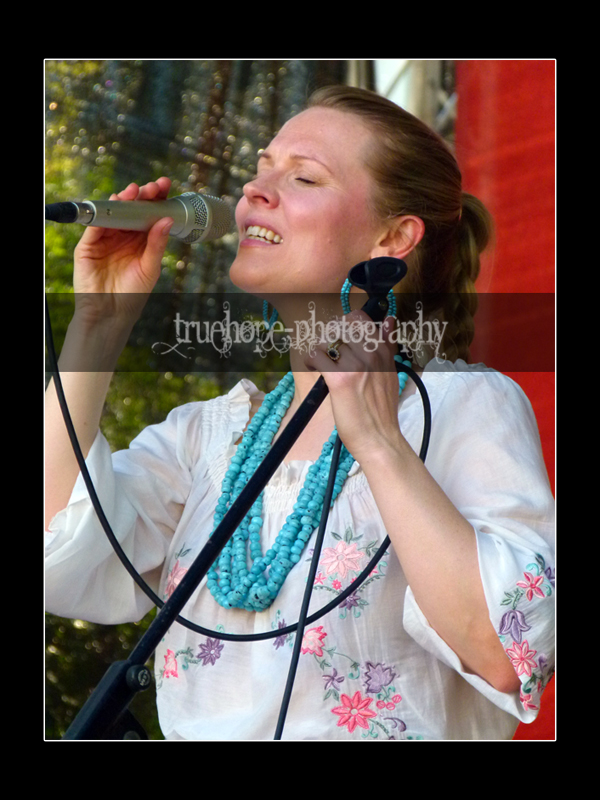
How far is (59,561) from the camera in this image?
1137 mm

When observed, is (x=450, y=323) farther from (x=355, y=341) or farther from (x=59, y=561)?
(x=59, y=561)

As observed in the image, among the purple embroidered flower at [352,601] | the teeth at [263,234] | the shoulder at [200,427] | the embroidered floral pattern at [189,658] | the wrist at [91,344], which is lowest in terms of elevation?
the embroidered floral pattern at [189,658]

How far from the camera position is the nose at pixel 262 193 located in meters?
1.13

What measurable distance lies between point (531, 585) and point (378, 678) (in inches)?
9.3

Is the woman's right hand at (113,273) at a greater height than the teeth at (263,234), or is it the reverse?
the teeth at (263,234)

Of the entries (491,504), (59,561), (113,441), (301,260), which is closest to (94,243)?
(301,260)

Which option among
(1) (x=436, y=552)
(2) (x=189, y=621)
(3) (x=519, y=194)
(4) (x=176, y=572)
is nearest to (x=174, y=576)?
(4) (x=176, y=572)

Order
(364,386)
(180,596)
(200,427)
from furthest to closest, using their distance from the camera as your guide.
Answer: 1. (200,427)
2. (364,386)
3. (180,596)

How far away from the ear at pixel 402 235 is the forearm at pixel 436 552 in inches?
15.4

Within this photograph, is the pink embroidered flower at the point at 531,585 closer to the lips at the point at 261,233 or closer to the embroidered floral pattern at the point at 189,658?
the embroidered floral pattern at the point at 189,658

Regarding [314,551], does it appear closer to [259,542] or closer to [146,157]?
[259,542]

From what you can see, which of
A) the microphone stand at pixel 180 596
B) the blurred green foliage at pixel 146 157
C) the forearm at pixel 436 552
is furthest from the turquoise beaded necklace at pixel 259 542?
the blurred green foliage at pixel 146 157

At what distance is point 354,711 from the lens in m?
1.02

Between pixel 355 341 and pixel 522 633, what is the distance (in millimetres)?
364
